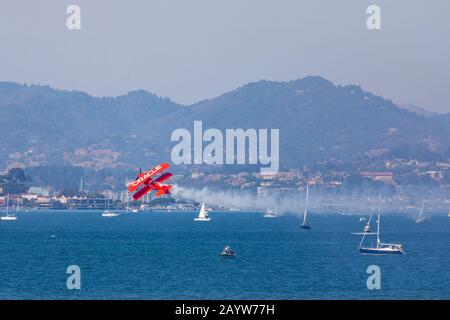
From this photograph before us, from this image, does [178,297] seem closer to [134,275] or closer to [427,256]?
[134,275]

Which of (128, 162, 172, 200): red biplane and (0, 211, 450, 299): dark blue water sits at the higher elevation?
(128, 162, 172, 200): red biplane

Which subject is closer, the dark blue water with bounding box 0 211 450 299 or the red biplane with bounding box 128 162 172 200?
the red biplane with bounding box 128 162 172 200

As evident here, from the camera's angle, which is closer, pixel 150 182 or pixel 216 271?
pixel 150 182

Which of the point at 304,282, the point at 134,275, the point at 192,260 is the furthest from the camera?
the point at 192,260

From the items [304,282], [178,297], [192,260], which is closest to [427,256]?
[192,260]

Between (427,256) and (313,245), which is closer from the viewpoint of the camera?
(427,256)

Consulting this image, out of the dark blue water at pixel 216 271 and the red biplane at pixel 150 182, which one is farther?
the dark blue water at pixel 216 271

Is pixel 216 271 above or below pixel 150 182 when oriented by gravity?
below

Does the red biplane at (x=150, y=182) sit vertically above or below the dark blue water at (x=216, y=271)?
above

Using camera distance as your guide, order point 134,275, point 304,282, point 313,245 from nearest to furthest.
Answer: point 304,282 < point 134,275 < point 313,245
